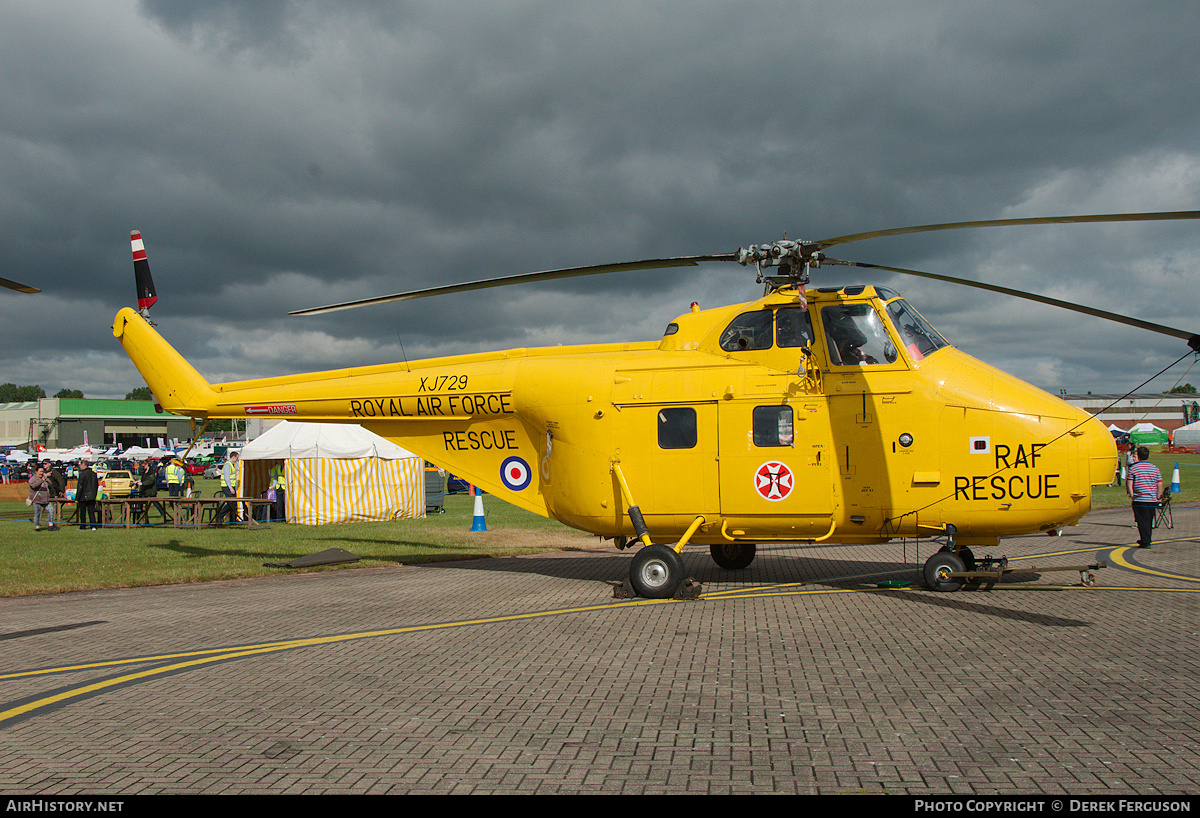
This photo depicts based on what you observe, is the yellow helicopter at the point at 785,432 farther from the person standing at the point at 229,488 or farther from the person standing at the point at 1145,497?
the person standing at the point at 229,488

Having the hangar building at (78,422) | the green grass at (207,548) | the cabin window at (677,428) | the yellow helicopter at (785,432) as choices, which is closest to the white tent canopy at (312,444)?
the green grass at (207,548)

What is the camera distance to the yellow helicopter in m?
10.2

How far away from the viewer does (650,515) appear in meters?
11.5

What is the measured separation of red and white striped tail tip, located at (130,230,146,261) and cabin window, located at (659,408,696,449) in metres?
11.3

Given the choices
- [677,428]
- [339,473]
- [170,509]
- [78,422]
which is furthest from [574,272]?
[78,422]

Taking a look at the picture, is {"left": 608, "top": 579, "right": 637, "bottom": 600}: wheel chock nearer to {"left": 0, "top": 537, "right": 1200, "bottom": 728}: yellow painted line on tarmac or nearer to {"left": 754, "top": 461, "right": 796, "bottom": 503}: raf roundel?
{"left": 0, "top": 537, "right": 1200, "bottom": 728}: yellow painted line on tarmac

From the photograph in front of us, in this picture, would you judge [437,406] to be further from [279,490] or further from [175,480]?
[175,480]

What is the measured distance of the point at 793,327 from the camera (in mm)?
11070

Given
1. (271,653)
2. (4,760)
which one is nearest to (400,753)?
(4,760)

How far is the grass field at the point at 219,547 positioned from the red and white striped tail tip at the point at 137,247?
6157mm

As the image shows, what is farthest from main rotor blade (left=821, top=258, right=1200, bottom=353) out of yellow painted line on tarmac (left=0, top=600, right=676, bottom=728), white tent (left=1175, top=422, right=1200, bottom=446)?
white tent (left=1175, top=422, right=1200, bottom=446)

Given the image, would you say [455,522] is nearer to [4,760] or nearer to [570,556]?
[570,556]

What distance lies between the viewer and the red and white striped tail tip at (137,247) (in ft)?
49.8
